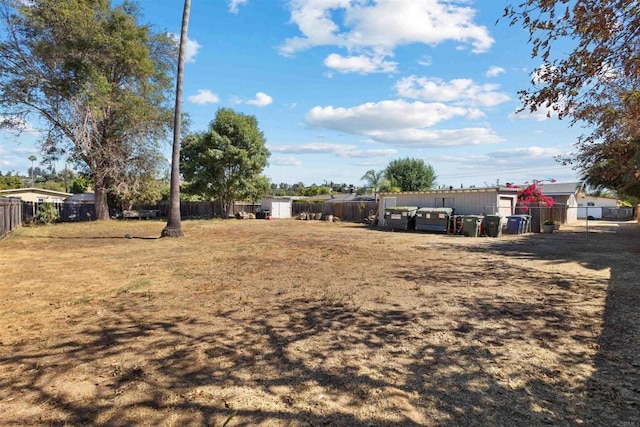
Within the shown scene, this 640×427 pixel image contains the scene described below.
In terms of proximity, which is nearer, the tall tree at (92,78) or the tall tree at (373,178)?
the tall tree at (92,78)

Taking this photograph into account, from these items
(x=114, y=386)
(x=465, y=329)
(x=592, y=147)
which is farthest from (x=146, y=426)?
(x=592, y=147)

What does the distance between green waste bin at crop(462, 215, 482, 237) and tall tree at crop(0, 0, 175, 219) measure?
68.5ft

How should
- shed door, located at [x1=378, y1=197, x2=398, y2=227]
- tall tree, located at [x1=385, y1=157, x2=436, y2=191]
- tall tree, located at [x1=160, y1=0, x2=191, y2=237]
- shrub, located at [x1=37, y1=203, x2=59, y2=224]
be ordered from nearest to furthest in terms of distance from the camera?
tall tree, located at [x1=160, y1=0, x2=191, y2=237] < shrub, located at [x1=37, y1=203, x2=59, y2=224] < shed door, located at [x1=378, y1=197, x2=398, y2=227] < tall tree, located at [x1=385, y1=157, x2=436, y2=191]

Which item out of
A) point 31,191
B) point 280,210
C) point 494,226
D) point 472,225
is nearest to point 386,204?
point 472,225

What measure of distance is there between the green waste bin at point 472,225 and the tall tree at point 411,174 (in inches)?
1140

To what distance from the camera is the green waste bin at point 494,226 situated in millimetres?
17406

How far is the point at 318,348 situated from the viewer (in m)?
3.69

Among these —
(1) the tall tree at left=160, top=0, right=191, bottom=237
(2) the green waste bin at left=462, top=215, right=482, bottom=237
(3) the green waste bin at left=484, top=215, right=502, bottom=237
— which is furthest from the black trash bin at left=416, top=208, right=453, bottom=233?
(1) the tall tree at left=160, top=0, right=191, bottom=237

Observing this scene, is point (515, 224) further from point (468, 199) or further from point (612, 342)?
point (612, 342)

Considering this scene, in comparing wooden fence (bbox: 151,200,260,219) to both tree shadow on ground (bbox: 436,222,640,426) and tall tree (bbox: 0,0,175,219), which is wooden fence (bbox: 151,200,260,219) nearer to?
tall tree (bbox: 0,0,175,219)

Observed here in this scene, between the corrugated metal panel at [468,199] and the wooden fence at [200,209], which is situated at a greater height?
the corrugated metal panel at [468,199]

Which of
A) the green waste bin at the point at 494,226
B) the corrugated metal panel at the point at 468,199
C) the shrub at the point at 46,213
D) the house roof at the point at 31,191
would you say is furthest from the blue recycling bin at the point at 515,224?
the house roof at the point at 31,191

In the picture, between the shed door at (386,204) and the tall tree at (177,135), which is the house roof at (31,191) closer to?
the tall tree at (177,135)

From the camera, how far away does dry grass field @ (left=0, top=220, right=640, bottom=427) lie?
2.59 m
